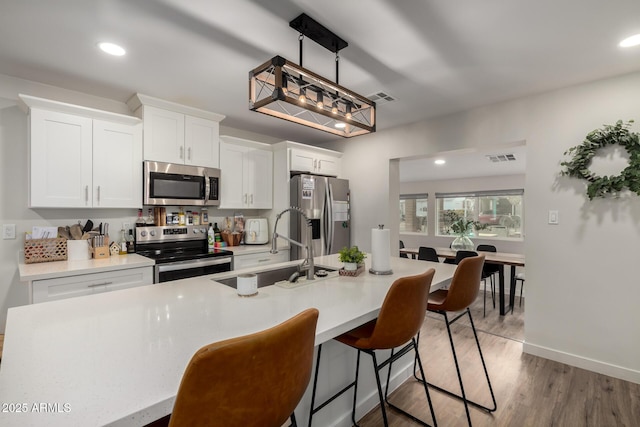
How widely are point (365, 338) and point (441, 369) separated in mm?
1497

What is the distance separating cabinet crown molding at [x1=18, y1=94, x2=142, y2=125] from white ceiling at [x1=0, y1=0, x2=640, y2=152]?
0.23 m

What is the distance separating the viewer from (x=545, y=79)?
8.14ft

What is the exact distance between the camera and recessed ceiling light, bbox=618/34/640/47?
1.87 metres

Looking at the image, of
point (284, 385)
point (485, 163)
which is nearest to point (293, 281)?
point (284, 385)

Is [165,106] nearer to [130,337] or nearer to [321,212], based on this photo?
[321,212]

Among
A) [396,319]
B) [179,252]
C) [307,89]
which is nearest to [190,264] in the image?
[179,252]

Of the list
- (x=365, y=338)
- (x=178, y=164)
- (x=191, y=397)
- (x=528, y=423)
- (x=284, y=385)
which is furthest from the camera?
(x=178, y=164)

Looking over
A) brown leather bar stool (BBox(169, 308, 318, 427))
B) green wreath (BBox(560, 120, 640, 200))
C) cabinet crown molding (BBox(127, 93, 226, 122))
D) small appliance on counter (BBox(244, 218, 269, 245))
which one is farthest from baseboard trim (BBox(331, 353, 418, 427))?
cabinet crown molding (BBox(127, 93, 226, 122))

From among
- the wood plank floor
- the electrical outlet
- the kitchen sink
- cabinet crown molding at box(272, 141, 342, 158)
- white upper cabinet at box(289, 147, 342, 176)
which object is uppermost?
cabinet crown molding at box(272, 141, 342, 158)

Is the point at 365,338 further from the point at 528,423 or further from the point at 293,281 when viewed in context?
the point at 528,423

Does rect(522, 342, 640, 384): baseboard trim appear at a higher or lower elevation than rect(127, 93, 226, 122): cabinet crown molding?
lower

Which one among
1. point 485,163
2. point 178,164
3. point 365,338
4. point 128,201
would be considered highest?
point 485,163

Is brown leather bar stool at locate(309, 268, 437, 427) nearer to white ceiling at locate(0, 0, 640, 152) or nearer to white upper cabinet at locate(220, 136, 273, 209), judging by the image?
white ceiling at locate(0, 0, 640, 152)

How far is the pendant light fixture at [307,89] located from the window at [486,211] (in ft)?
18.4
